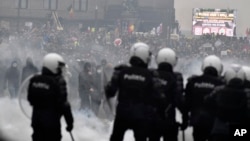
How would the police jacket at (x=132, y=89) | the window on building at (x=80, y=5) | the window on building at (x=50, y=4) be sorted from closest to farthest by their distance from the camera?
the police jacket at (x=132, y=89) → the window on building at (x=50, y=4) → the window on building at (x=80, y=5)

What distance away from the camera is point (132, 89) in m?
9.10

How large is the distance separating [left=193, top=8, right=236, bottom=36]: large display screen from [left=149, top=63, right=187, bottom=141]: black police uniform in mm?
62711

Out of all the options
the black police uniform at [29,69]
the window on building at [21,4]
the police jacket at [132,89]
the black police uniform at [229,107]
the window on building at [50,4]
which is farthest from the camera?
the window on building at [50,4]

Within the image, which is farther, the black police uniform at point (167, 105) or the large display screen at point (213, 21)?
the large display screen at point (213, 21)

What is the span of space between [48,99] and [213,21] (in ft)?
213

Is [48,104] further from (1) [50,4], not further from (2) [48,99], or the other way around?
(1) [50,4]

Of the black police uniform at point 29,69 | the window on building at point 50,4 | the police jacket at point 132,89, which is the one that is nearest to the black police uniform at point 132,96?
the police jacket at point 132,89

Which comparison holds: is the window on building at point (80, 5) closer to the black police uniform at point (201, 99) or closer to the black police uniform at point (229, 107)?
the black police uniform at point (201, 99)

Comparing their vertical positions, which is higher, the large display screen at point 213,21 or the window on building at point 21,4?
the window on building at point 21,4

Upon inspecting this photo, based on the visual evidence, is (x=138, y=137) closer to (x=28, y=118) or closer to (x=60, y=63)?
(x=60, y=63)

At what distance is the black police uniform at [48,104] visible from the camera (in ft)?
29.2

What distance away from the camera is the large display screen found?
72.5 meters

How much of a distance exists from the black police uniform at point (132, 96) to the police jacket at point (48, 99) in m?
0.64

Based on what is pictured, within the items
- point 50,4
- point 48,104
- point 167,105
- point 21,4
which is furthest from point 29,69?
point 50,4
